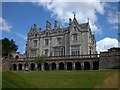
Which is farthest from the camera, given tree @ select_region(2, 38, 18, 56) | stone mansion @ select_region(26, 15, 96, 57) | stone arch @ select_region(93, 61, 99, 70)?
tree @ select_region(2, 38, 18, 56)

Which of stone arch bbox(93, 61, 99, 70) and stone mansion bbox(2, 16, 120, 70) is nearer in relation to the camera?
stone arch bbox(93, 61, 99, 70)

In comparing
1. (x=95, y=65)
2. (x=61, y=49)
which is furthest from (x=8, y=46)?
(x=95, y=65)

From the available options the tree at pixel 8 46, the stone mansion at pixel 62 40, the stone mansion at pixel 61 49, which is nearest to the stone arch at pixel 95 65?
the stone mansion at pixel 61 49

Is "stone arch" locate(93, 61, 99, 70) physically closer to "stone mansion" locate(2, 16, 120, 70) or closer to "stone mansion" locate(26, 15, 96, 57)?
"stone mansion" locate(2, 16, 120, 70)

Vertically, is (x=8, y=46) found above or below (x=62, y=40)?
below

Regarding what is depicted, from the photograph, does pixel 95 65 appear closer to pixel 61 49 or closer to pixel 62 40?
pixel 61 49

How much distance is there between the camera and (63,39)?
74812 mm

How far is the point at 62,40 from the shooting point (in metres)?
75.1

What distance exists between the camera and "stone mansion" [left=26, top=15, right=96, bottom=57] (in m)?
70.9

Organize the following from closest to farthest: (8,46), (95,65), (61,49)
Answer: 1. (95,65)
2. (61,49)
3. (8,46)

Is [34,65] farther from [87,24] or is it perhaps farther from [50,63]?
[87,24]

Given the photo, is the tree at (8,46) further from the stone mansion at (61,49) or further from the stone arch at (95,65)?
the stone arch at (95,65)

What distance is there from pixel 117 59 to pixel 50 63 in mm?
21761

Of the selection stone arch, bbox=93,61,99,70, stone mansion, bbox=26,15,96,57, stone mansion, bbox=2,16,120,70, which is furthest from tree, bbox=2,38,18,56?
stone arch, bbox=93,61,99,70
